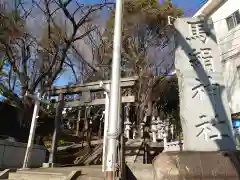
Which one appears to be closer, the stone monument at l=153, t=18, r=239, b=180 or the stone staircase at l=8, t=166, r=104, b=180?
the stone monument at l=153, t=18, r=239, b=180

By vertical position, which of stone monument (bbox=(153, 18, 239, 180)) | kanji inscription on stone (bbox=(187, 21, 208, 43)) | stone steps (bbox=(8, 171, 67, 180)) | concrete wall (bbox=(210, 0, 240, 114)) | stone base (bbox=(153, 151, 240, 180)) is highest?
concrete wall (bbox=(210, 0, 240, 114))

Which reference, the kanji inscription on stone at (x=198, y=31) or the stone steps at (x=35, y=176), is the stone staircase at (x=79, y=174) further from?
the kanji inscription on stone at (x=198, y=31)

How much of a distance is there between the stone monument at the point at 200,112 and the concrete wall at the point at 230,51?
7.53 metres

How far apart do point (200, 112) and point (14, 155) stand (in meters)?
6.59

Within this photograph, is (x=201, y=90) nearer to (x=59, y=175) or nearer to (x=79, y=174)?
(x=79, y=174)

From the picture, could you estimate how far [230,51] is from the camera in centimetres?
1445

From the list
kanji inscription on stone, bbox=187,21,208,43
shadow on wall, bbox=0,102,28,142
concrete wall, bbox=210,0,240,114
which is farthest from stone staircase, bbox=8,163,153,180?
concrete wall, bbox=210,0,240,114

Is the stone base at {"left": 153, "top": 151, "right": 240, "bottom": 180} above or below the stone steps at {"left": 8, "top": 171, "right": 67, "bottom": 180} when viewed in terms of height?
above

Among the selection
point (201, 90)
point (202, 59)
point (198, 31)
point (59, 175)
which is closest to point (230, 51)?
point (198, 31)

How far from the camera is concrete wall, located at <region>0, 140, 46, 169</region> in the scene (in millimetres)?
7855

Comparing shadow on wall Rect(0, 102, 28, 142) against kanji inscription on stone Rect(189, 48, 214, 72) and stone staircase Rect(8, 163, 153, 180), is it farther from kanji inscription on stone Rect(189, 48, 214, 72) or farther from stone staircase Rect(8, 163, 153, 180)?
kanji inscription on stone Rect(189, 48, 214, 72)

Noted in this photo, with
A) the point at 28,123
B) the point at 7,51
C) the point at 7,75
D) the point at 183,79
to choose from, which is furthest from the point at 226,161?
the point at 7,75

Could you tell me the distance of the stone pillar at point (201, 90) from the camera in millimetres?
6094

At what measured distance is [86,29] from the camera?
15.0 m
